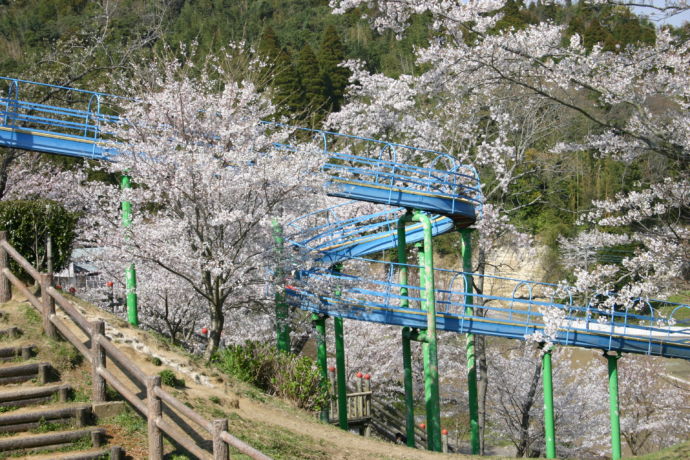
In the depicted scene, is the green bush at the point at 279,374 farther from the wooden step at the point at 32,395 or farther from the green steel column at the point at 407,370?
the green steel column at the point at 407,370

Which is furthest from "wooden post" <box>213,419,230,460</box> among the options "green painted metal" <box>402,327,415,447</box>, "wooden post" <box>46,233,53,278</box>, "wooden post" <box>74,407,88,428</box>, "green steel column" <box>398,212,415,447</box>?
"green painted metal" <box>402,327,415,447</box>

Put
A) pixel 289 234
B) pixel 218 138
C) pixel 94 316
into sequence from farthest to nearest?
pixel 289 234
pixel 218 138
pixel 94 316

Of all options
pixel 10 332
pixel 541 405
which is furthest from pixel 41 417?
pixel 541 405

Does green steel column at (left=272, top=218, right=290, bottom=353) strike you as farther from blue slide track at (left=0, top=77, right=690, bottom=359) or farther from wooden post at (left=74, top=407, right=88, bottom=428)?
wooden post at (left=74, top=407, right=88, bottom=428)

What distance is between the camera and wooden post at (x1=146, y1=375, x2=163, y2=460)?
7.56 meters

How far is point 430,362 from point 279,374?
4.58m

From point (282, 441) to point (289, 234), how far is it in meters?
8.95

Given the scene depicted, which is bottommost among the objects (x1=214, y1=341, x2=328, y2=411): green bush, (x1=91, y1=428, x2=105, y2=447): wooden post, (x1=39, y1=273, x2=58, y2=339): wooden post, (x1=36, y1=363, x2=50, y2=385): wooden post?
(x1=214, y1=341, x2=328, y2=411): green bush

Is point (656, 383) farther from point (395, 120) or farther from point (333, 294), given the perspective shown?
point (333, 294)

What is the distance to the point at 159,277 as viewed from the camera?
1869 centimetres

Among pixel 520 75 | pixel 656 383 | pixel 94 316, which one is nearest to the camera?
pixel 520 75

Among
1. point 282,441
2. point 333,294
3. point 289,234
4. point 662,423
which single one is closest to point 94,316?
point 282,441

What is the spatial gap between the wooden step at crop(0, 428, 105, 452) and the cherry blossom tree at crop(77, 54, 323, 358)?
5340 mm

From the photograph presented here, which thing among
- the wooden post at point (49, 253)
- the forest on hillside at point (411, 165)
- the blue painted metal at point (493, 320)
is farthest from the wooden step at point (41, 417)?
the blue painted metal at point (493, 320)
